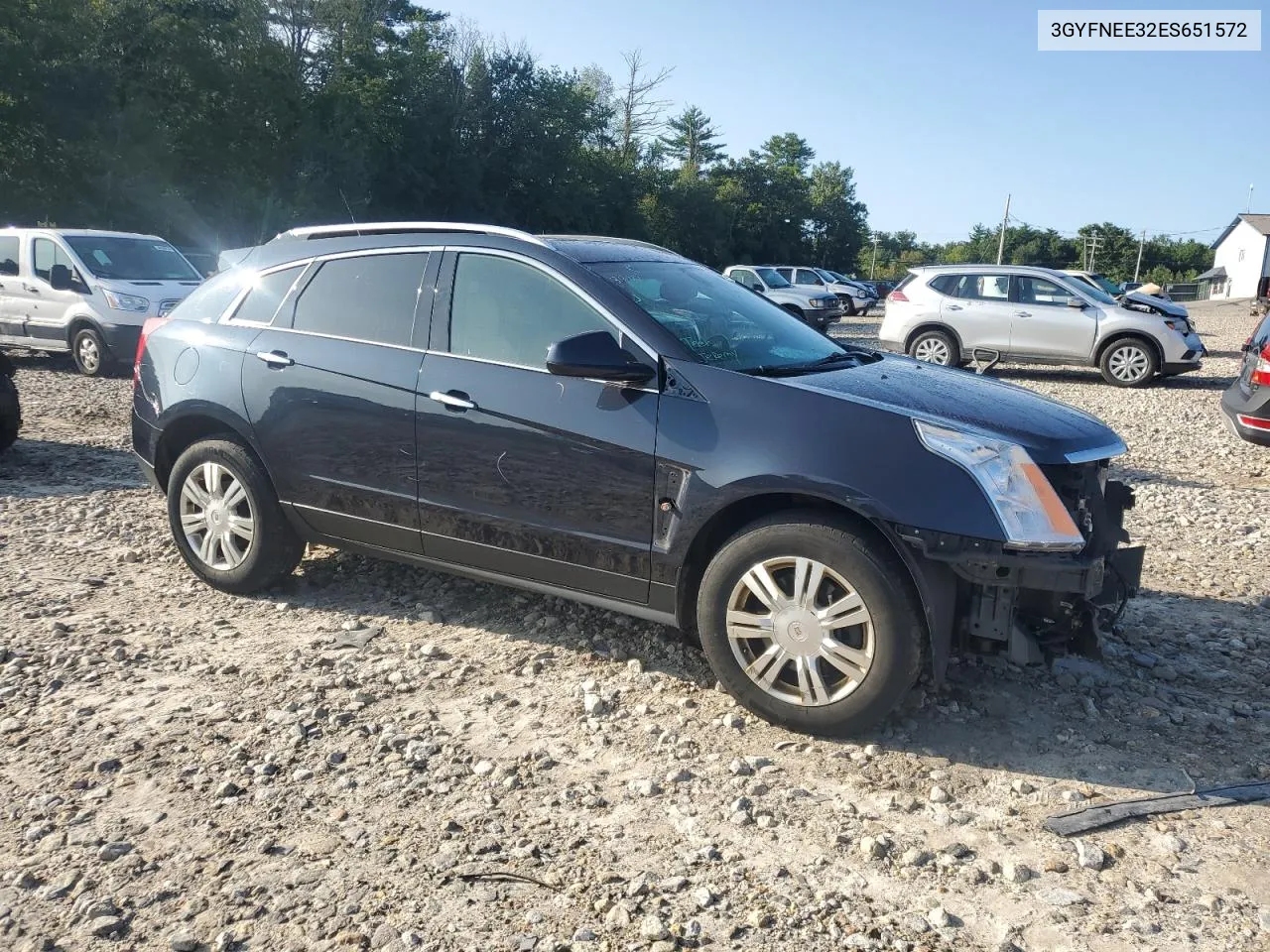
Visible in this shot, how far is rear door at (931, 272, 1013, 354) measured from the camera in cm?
1527

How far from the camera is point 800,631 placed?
362cm

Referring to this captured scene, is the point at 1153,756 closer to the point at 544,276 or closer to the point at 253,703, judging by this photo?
the point at 544,276

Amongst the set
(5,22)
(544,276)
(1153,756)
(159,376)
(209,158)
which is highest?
(5,22)

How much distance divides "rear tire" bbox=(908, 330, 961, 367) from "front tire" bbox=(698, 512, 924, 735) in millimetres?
12697

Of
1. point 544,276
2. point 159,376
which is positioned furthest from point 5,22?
point 544,276

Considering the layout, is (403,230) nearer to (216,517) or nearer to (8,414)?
(216,517)

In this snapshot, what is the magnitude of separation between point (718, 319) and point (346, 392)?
1689 mm

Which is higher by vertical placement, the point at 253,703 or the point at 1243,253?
the point at 1243,253

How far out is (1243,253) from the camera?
263 ft

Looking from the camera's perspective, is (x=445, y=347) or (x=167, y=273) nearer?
(x=445, y=347)

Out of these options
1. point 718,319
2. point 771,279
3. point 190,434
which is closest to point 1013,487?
point 718,319

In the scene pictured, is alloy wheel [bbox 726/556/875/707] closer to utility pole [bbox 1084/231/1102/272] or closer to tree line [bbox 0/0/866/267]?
tree line [bbox 0/0/866/267]

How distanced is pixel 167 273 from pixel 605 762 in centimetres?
1268

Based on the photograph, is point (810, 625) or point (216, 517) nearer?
point (810, 625)
